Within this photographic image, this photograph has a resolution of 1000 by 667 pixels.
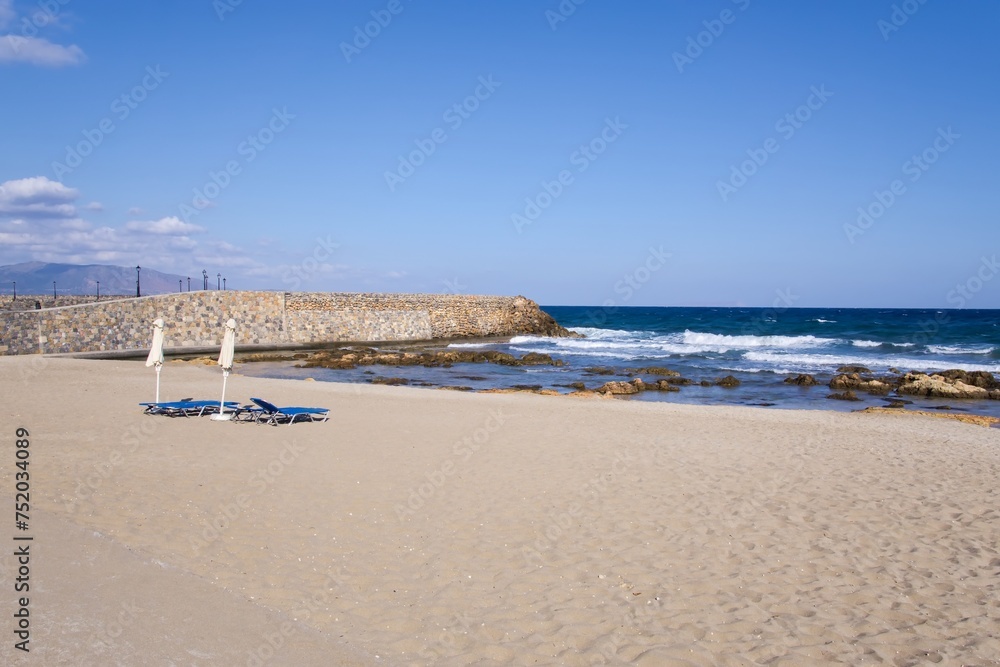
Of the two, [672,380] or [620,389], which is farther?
[672,380]

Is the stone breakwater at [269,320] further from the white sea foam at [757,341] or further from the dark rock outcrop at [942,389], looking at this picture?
the dark rock outcrop at [942,389]

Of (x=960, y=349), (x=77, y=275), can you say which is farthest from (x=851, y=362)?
(x=77, y=275)

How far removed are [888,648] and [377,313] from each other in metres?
37.1

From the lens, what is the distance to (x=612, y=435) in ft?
34.6

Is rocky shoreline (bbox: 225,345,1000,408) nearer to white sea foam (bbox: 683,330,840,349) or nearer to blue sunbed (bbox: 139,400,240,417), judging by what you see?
blue sunbed (bbox: 139,400,240,417)

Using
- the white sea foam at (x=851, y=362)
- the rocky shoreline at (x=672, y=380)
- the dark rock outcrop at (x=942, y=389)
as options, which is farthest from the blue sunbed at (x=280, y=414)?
the white sea foam at (x=851, y=362)

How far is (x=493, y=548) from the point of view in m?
5.41

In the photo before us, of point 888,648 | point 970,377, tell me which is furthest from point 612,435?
point 970,377

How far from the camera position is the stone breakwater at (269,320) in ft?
82.5

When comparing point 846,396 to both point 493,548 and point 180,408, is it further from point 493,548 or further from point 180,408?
point 180,408

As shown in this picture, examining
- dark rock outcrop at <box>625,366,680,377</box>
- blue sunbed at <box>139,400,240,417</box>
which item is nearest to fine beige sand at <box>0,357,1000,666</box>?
blue sunbed at <box>139,400,240,417</box>

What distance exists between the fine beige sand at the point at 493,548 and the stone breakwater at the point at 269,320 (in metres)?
17.8

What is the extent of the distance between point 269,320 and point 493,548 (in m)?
31.0

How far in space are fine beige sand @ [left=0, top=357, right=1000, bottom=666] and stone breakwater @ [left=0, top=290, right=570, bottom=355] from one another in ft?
58.3
